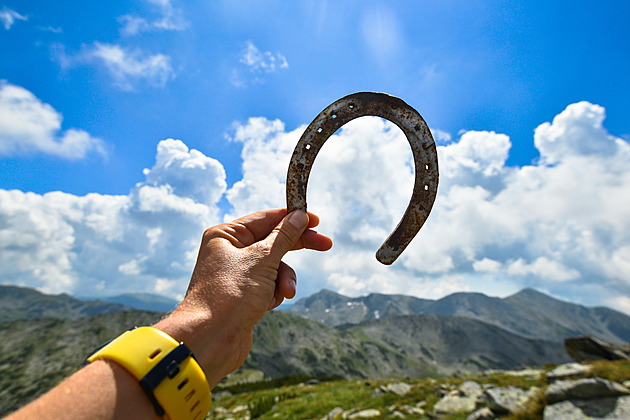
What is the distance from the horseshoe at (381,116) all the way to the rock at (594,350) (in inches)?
1014

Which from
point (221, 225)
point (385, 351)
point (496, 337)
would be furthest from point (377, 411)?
point (496, 337)

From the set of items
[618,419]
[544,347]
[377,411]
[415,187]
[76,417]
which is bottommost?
[544,347]

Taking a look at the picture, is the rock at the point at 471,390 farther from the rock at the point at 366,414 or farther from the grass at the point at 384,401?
the rock at the point at 366,414

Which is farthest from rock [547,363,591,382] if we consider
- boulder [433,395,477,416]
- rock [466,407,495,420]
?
rock [466,407,495,420]

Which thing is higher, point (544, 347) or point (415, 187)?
point (415, 187)

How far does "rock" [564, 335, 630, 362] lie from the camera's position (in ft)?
66.7

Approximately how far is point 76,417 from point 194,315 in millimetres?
788

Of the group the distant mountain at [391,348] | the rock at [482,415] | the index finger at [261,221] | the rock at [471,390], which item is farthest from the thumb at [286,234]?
the distant mountain at [391,348]

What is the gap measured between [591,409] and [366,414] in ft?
19.3

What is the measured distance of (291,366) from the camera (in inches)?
2933

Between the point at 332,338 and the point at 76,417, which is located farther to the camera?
the point at 332,338

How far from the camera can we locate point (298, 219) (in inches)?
139

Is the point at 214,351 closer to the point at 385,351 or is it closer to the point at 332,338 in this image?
the point at 332,338

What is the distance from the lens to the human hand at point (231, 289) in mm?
2053
